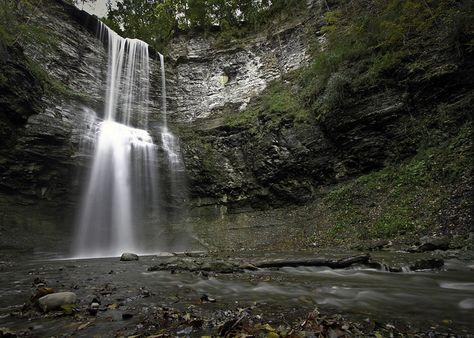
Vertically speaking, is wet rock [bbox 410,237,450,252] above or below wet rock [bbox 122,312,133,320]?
above

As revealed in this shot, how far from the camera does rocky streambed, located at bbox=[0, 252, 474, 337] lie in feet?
7.85

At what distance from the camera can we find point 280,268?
6.48 m

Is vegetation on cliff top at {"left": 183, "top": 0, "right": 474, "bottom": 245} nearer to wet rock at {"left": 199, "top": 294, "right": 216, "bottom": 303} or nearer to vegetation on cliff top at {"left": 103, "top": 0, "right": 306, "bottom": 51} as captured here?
wet rock at {"left": 199, "top": 294, "right": 216, "bottom": 303}

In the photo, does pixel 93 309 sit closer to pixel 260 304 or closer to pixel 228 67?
pixel 260 304

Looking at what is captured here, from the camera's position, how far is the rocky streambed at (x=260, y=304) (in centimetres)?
239

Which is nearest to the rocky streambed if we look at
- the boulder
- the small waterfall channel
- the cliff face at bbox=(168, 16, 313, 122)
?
the boulder

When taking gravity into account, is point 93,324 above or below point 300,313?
above

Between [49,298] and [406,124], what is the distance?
13784 mm

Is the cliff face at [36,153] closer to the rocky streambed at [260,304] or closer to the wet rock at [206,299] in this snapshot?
the rocky streambed at [260,304]

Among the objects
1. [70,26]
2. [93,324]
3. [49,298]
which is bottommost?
[93,324]

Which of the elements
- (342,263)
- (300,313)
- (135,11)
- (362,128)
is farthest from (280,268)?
(135,11)

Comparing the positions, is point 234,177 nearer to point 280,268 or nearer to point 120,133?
point 120,133

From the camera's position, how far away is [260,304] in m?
3.28

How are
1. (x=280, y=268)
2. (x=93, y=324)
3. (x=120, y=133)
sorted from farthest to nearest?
(x=120, y=133) → (x=280, y=268) → (x=93, y=324)
